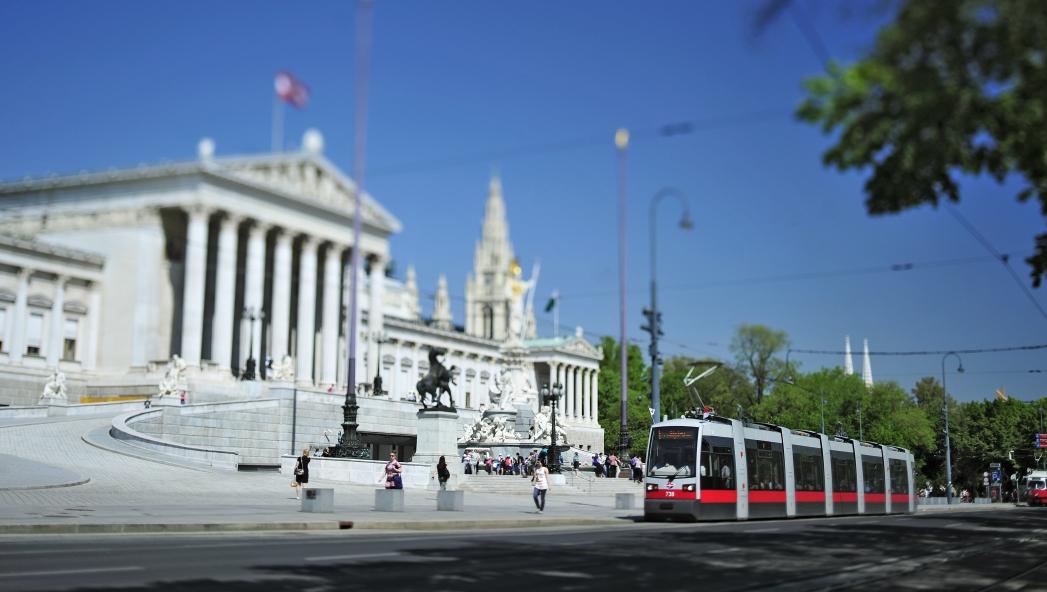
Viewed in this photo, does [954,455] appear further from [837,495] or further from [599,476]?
[837,495]

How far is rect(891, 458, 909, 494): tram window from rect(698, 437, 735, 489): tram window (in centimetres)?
1729

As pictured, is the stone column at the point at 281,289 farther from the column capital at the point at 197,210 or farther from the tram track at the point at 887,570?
the tram track at the point at 887,570

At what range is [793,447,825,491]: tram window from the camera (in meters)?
35.7

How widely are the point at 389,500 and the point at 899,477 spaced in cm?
2702

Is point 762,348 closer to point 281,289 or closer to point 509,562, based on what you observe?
point 281,289

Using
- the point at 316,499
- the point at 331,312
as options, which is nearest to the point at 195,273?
the point at 331,312

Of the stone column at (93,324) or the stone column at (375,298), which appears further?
the stone column at (375,298)

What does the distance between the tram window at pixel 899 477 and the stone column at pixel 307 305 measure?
48.6m

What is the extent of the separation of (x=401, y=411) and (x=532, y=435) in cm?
1441

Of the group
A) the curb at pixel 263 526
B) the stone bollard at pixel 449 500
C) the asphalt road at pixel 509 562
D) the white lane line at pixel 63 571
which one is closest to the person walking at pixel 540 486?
the stone bollard at pixel 449 500

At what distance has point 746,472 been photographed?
3231cm

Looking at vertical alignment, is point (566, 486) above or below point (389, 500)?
below

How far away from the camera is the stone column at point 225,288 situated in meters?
77.9

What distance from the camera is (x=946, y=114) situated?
7633mm
